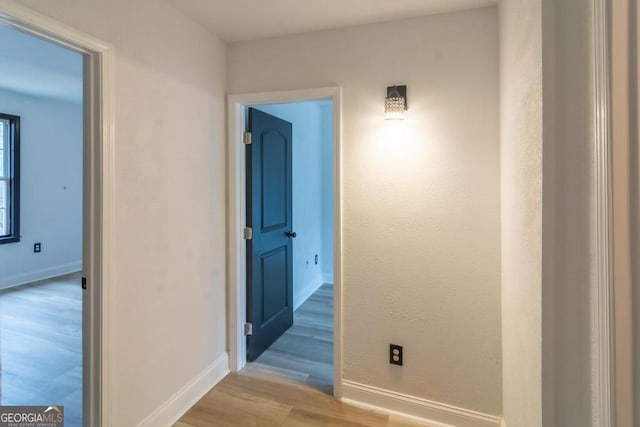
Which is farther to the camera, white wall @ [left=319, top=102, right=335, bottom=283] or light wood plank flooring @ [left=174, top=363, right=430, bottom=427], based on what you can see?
white wall @ [left=319, top=102, right=335, bottom=283]

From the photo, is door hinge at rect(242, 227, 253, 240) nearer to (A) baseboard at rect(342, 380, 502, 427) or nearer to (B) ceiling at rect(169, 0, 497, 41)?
(A) baseboard at rect(342, 380, 502, 427)

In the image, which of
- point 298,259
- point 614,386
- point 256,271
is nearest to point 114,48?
point 256,271

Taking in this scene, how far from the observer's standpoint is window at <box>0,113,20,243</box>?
421 cm

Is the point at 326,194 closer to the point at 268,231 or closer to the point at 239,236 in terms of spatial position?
the point at 268,231

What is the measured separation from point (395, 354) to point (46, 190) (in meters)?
5.33

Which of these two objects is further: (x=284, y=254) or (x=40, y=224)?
(x=40, y=224)

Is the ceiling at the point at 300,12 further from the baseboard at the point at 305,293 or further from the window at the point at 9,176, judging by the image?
the window at the point at 9,176

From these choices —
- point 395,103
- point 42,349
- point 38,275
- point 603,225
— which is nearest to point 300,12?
point 395,103

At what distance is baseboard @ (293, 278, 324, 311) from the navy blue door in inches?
20.8

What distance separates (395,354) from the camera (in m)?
2.02

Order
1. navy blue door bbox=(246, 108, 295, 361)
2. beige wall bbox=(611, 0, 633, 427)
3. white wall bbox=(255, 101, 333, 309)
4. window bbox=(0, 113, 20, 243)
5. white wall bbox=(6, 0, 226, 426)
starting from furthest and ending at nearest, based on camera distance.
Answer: window bbox=(0, 113, 20, 243) → white wall bbox=(255, 101, 333, 309) → navy blue door bbox=(246, 108, 295, 361) → white wall bbox=(6, 0, 226, 426) → beige wall bbox=(611, 0, 633, 427)

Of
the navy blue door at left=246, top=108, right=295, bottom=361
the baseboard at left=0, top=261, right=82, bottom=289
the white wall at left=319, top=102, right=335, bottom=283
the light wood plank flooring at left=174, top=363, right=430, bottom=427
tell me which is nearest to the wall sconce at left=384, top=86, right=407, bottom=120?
the navy blue door at left=246, top=108, right=295, bottom=361

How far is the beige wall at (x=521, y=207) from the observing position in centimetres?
99

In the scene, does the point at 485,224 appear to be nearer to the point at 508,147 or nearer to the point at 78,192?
the point at 508,147
